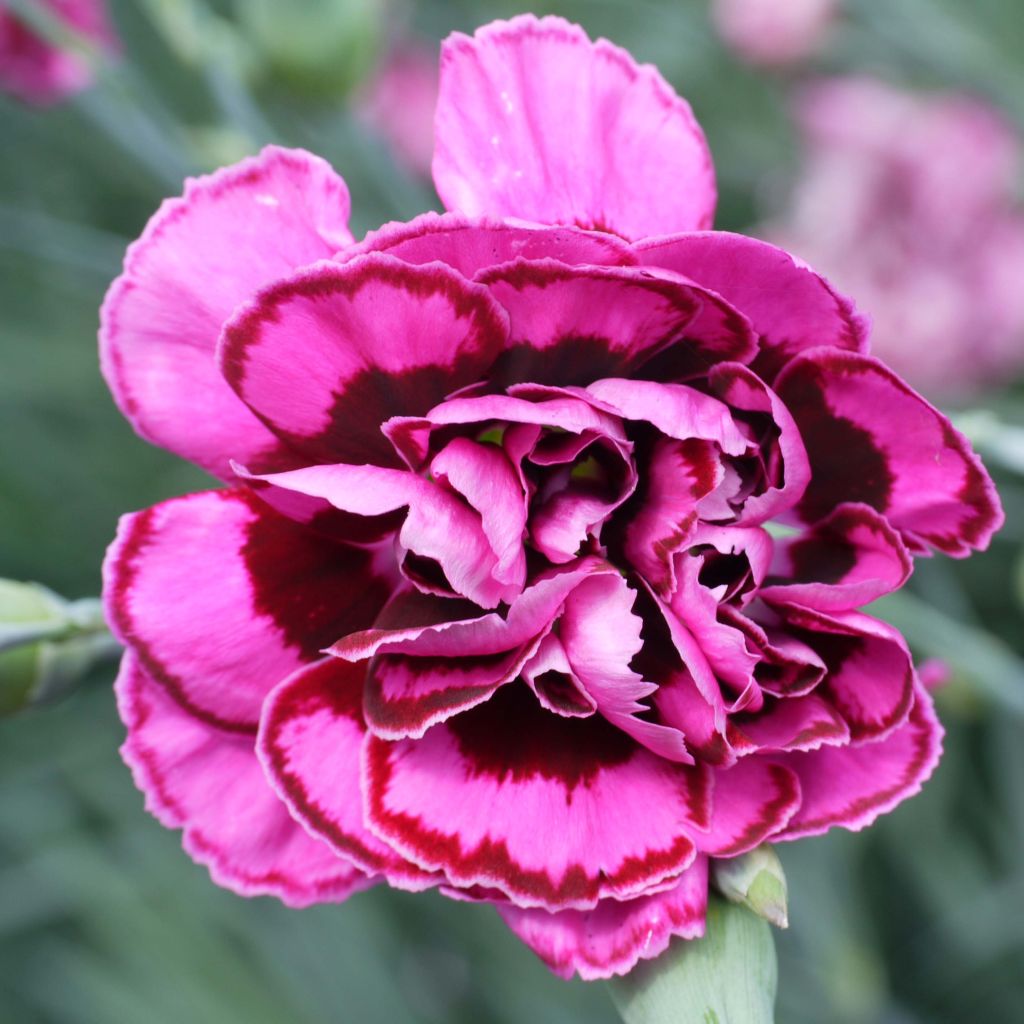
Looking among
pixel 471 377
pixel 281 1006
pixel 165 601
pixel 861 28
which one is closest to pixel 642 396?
pixel 471 377

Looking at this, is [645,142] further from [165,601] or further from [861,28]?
[861,28]

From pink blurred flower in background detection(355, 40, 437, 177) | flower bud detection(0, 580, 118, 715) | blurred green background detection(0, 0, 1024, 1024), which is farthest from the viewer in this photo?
pink blurred flower in background detection(355, 40, 437, 177)

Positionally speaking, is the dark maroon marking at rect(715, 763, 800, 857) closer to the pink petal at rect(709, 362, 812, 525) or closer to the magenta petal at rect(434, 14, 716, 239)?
the pink petal at rect(709, 362, 812, 525)

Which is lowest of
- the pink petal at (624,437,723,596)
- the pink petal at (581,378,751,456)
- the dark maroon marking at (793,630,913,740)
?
the dark maroon marking at (793,630,913,740)

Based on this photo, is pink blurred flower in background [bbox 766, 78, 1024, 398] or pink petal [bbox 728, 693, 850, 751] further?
pink blurred flower in background [bbox 766, 78, 1024, 398]

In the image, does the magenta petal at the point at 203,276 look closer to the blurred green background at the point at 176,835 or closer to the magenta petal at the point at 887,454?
the magenta petal at the point at 887,454

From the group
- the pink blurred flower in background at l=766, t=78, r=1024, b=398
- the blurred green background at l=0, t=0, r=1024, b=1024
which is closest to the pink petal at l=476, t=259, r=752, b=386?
the blurred green background at l=0, t=0, r=1024, b=1024
